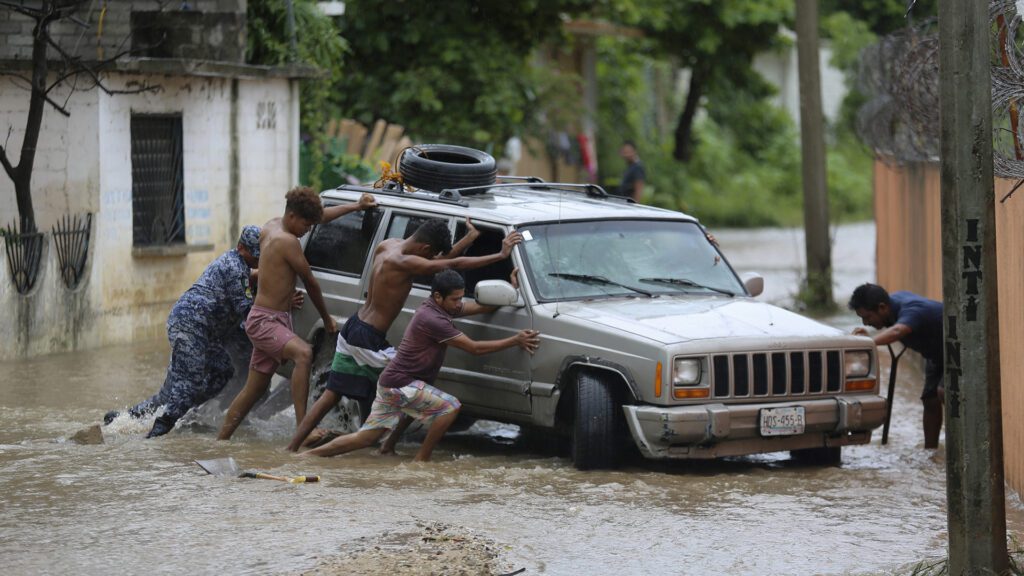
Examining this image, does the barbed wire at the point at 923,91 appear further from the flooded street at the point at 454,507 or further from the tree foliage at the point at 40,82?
the tree foliage at the point at 40,82

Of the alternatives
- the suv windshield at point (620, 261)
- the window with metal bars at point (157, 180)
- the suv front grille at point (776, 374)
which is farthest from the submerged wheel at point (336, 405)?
the window with metal bars at point (157, 180)

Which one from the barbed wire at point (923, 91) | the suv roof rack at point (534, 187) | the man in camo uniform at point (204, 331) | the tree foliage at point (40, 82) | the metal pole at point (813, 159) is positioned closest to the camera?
the barbed wire at point (923, 91)

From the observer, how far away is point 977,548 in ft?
18.6

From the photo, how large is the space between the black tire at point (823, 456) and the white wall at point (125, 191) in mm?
7257

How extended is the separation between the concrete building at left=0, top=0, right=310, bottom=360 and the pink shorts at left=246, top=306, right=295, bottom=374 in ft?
13.4

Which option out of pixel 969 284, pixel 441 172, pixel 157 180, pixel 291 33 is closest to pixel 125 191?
pixel 157 180

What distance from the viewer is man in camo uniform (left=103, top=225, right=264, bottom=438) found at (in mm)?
9922

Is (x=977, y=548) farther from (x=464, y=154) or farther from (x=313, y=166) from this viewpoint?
(x=313, y=166)

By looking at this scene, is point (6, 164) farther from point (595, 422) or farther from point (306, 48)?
point (595, 422)

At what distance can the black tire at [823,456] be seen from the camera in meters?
9.15

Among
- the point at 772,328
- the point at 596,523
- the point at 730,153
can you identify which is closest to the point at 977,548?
the point at 596,523

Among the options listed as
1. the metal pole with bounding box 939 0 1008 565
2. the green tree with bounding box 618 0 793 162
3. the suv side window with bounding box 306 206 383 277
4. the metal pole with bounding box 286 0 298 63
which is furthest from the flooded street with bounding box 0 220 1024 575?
the green tree with bounding box 618 0 793 162

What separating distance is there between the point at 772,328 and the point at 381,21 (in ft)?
45.1

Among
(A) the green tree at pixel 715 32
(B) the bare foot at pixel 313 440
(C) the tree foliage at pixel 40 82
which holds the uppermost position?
(A) the green tree at pixel 715 32
